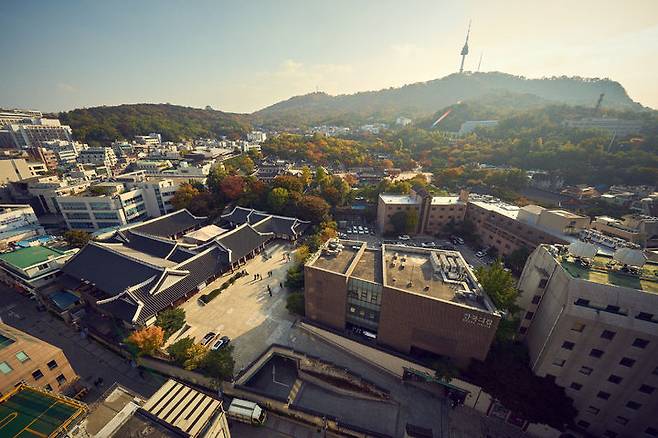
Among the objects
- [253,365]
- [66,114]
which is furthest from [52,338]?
[66,114]

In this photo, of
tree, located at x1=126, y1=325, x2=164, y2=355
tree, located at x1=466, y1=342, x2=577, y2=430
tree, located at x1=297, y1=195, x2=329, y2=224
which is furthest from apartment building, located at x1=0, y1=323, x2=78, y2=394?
tree, located at x1=297, y1=195, x2=329, y2=224

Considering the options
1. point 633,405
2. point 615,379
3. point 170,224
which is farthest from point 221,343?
point 633,405

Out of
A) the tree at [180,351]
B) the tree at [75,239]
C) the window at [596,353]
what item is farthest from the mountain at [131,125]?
the window at [596,353]

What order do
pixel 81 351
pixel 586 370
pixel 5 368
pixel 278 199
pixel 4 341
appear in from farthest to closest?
pixel 278 199
pixel 81 351
pixel 4 341
pixel 586 370
pixel 5 368

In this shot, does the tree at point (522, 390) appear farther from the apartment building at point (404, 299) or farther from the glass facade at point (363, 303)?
the glass facade at point (363, 303)

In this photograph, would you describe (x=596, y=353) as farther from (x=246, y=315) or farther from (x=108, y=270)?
(x=108, y=270)
